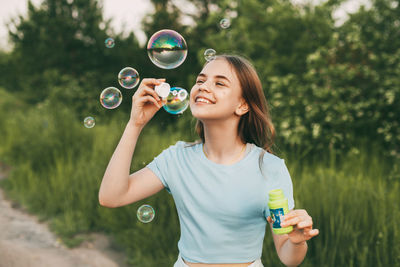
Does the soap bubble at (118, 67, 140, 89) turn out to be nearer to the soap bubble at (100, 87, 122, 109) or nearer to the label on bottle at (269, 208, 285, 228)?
the soap bubble at (100, 87, 122, 109)

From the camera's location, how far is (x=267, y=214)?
62.3 inches

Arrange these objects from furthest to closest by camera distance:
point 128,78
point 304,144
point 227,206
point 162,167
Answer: point 304,144 → point 128,78 → point 162,167 → point 227,206

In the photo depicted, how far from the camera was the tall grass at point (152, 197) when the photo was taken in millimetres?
2518

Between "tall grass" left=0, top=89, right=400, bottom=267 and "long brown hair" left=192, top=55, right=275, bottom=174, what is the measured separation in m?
0.59

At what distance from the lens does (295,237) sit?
1384 millimetres

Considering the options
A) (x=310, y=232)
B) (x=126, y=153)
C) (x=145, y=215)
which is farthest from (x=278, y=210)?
(x=145, y=215)

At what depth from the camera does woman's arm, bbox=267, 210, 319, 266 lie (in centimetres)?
129

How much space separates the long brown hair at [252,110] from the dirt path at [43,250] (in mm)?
1927

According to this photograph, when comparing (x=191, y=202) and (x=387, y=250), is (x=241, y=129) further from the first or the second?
(x=387, y=250)

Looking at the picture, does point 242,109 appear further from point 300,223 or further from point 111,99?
point 111,99

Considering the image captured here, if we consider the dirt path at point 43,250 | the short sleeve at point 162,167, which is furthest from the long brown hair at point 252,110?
the dirt path at point 43,250

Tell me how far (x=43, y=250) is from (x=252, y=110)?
2626 millimetres

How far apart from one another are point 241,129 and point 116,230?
6.97ft

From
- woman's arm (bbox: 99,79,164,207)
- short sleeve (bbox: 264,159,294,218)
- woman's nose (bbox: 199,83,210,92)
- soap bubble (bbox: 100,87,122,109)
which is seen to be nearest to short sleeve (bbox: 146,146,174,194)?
woman's arm (bbox: 99,79,164,207)
